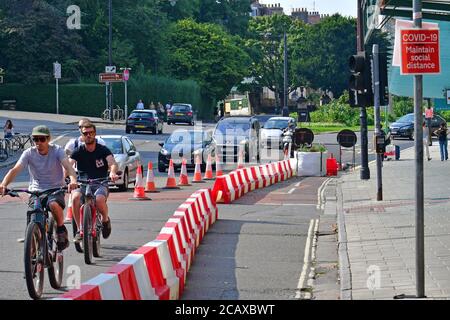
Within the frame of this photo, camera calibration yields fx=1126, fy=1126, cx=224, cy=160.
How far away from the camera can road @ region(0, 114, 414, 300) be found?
40.3 feet

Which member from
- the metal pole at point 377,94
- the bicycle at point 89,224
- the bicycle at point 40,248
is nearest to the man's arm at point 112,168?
the bicycle at point 89,224

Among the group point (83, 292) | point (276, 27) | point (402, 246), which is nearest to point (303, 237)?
point (402, 246)

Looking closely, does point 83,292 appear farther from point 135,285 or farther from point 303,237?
point 303,237

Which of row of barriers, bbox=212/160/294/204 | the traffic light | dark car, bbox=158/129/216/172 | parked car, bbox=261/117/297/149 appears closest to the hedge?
parked car, bbox=261/117/297/149

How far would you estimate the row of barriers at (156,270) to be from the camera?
809 centimetres

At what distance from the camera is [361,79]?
Answer: 948 inches

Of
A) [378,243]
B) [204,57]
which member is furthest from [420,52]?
[204,57]

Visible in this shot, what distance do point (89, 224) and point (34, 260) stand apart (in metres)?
2.55

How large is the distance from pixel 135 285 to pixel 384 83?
49.5ft

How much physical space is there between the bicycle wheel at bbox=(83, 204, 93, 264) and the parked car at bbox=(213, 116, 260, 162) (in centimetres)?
2414

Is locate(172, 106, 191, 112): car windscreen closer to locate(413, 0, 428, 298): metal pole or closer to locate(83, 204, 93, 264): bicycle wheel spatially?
locate(83, 204, 93, 264): bicycle wheel

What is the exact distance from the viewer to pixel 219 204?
22922 millimetres

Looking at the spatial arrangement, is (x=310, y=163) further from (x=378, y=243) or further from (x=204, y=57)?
(x=204, y=57)

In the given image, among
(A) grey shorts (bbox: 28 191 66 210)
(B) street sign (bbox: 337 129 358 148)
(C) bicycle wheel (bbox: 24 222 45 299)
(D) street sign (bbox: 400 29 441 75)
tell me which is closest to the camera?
(D) street sign (bbox: 400 29 441 75)
